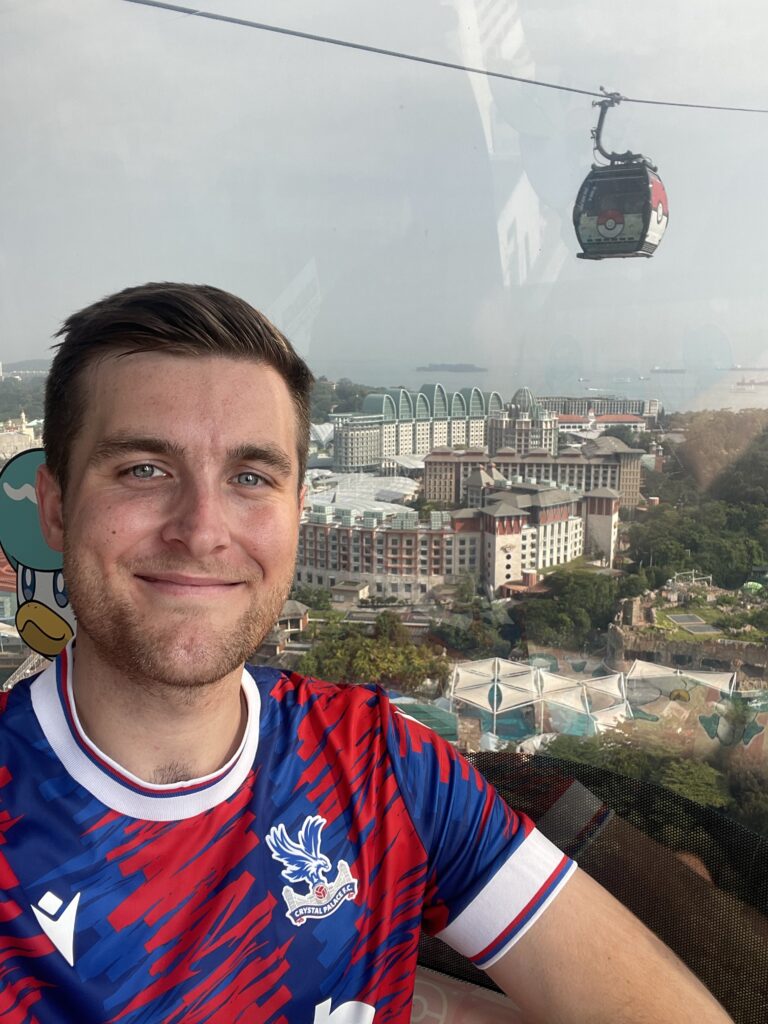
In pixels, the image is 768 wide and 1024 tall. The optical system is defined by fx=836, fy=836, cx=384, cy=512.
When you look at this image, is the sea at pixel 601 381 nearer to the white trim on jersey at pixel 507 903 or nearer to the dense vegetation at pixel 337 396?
the dense vegetation at pixel 337 396

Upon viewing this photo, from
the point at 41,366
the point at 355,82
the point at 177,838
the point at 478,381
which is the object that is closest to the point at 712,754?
the point at 478,381

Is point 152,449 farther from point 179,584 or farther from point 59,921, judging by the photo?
point 59,921

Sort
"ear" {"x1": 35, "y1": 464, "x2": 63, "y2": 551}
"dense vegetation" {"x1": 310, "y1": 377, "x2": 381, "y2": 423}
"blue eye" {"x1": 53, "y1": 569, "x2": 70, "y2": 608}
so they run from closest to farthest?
"ear" {"x1": 35, "y1": 464, "x2": 63, "y2": 551} < "blue eye" {"x1": 53, "y1": 569, "x2": 70, "y2": 608} < "dense vegetation" {"x1": 310, "y1": 377, "x2": 381, "y2": 423}

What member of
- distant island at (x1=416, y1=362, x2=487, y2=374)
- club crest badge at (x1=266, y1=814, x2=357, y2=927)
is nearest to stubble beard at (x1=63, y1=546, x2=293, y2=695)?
club crest badge at (x1=266, y1=814, x2=357, y2=927)

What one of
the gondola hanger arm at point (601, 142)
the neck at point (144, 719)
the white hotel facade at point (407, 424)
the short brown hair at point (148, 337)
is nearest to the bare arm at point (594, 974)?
the neck at point (144, 719)

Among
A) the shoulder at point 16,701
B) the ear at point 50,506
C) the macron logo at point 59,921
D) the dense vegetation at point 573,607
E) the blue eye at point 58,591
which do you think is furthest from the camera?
the blue eye at point 58,591

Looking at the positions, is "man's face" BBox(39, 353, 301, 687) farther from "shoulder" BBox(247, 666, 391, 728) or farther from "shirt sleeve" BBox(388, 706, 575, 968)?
"shirt sleeve" BBox(388, 706, 575, 968)

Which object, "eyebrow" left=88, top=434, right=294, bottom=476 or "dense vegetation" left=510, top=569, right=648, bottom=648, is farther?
"dense vegetation" left=510, top=569, right=648, bottom=648

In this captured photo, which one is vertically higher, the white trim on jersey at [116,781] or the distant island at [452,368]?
the distant island at [452,368]

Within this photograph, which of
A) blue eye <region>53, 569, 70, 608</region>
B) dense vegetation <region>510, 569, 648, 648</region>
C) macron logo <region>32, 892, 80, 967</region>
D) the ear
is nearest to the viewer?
macron logo <region>32, 892, 80, 967</region>

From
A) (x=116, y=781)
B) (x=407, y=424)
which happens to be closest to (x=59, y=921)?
(x=116, y=781)
